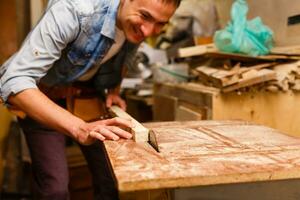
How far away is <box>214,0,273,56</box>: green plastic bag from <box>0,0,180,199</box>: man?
538mm

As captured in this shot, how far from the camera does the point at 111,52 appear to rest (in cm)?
149

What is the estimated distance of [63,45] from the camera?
119 cm

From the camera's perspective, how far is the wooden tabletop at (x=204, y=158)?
688 millimetres

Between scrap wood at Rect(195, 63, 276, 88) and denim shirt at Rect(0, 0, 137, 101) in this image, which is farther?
scrap wood at Rect(195, 63, 276, 88)

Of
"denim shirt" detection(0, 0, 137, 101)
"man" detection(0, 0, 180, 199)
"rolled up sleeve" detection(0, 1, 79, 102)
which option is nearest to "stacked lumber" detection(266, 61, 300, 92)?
"man" detection(0, 0, 180, 199)

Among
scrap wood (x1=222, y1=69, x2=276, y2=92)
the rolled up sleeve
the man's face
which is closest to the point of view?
the rolled up sleeve

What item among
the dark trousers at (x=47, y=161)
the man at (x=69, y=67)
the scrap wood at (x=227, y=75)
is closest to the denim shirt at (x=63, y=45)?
the man at (x=69, y=67)

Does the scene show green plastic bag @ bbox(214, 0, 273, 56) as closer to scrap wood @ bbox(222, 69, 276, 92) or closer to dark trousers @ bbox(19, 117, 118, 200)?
scrap wood @ bbox(222, 69, 276, 92)

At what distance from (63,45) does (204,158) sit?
0.65 m

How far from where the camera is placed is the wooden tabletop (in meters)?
0.69

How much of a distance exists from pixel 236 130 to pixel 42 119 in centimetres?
61

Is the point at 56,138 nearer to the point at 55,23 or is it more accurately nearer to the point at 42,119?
the point at 42,119

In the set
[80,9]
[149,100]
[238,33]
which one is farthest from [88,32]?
[149,100]

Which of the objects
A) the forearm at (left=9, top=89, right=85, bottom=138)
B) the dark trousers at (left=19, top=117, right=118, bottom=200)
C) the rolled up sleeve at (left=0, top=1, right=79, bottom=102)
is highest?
the rolled up sleeve at (left=0, top=1, right=79, bottom=102)
